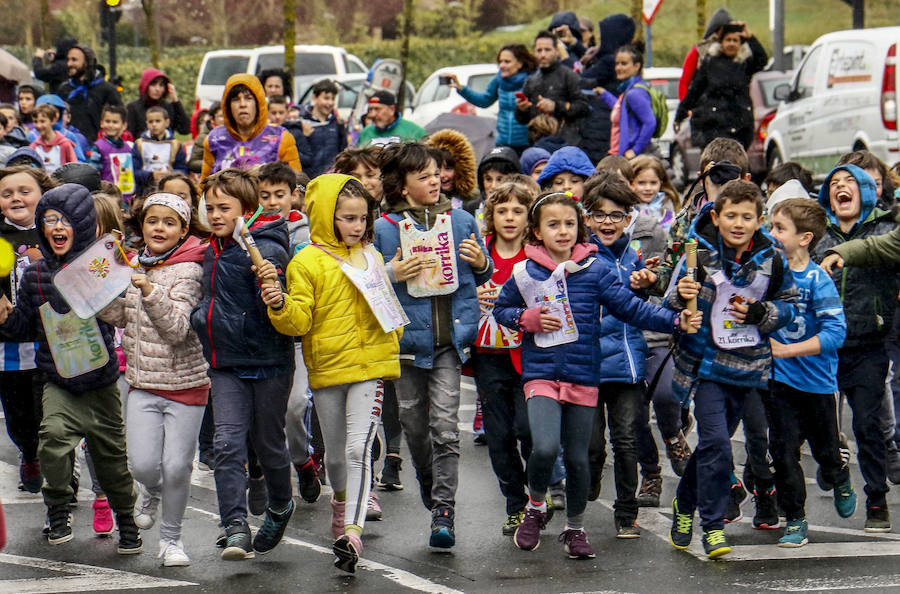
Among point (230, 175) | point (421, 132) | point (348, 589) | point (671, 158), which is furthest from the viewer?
point (671, 158)

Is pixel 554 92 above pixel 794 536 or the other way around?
above

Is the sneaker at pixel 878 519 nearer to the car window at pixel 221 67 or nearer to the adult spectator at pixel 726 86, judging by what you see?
the adult spectator at pixel 726 86

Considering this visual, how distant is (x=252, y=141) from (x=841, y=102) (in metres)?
8.88

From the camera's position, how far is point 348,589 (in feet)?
21.6

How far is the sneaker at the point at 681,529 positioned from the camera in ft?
23.8

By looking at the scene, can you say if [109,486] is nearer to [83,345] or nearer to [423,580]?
[83,345]

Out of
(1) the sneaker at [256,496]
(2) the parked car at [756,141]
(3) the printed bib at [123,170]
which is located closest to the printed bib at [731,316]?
(1) the sneaker at [256,496]

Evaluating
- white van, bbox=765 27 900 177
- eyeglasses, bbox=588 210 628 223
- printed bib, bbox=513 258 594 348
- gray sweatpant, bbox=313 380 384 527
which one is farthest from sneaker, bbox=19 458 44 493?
white van, bbox=765 27 900 177

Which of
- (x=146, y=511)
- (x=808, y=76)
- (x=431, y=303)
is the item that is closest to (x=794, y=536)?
(x=431, y=303)

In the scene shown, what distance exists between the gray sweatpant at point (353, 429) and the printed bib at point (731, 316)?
5.43 ft

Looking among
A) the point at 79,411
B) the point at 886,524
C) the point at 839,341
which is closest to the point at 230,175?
the point at 79,411

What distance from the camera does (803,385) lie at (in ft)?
24.9

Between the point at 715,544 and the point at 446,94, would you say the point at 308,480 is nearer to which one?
the point at 715,544

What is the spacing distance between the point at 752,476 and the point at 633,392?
2.87 ft
